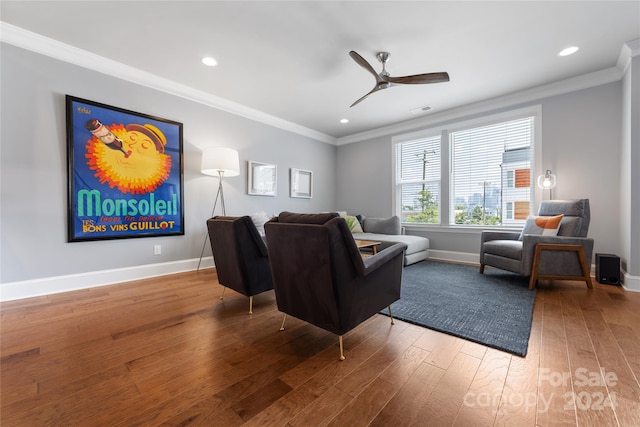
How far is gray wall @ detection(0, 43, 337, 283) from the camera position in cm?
244

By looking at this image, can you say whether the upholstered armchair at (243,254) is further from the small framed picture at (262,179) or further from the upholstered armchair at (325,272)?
the small framed picture at (262,179)

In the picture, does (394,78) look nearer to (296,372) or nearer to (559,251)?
(559,251)

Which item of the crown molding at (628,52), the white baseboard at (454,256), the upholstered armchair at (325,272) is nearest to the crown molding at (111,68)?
the upholstered armchair at (325,272)

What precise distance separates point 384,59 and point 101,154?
11.1 ft

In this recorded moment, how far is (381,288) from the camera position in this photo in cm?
178

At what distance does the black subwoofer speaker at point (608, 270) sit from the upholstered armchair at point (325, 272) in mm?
2818

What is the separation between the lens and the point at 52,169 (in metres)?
2.64

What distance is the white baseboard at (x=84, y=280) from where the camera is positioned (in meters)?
2.46

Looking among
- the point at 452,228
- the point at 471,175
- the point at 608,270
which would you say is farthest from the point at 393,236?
the point at 608,270

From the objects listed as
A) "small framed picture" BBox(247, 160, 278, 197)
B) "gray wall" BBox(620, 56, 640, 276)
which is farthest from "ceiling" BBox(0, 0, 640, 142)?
"small framed picture" BBox(247, 160, 278, 197)

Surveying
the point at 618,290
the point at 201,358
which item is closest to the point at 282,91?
the point at 201,358

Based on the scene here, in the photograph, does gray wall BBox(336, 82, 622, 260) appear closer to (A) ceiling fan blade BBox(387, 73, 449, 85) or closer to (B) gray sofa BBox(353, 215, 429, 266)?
(B) gray sofa BBox(353, 215, 429, 266)

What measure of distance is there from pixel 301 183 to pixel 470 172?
3.11 meters

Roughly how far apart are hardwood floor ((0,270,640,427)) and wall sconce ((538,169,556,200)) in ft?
5.78
